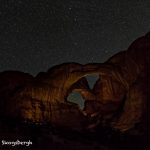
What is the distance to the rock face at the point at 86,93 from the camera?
27719mm

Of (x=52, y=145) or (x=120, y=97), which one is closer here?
(x=52, y=145)

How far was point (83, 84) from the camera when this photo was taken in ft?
98.8

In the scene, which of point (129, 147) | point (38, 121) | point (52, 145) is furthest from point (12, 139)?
Answer: point (129, 147)

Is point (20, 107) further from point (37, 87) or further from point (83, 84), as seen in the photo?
point (83, 84)

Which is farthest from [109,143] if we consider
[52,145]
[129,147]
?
[52,145]

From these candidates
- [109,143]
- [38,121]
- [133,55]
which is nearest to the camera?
[109,143]

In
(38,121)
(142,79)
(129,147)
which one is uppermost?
(142,79)

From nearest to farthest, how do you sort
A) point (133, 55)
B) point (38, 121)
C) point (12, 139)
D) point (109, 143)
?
point (12, 139) → point (109, 143) → point (38, 121) → point (133, 55)

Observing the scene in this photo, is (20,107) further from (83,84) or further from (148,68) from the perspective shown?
(148,68)

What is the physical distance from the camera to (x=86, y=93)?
30.2 metres

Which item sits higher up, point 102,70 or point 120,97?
point 102,70

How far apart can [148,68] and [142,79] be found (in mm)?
931

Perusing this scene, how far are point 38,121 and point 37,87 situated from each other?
2201 millimetres

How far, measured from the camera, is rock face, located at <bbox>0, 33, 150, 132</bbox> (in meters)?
27.7
